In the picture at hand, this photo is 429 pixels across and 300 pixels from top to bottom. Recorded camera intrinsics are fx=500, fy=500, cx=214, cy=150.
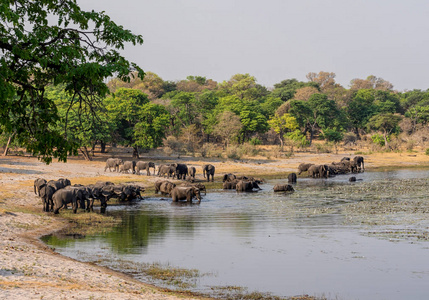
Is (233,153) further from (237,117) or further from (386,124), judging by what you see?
(386,124)

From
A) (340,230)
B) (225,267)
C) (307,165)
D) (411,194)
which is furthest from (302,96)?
(225,267)

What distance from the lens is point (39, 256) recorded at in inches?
591

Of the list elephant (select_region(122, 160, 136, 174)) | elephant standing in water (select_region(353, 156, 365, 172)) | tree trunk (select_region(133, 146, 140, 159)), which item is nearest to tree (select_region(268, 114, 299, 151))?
elephant standing in water (select_region(353, 156, 365, 172))

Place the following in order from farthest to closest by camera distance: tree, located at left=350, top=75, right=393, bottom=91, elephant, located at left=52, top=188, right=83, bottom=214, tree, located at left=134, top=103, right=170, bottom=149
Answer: tree, located at left=350, top=75, right=393, bottom=91 < tree, located at left=134, top=103, right=170, bottom=149 < elephant, located at left=52, top=188, right=83, bottom=214

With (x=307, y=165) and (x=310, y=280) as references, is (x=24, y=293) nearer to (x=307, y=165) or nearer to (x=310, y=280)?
(x=310, y=280)

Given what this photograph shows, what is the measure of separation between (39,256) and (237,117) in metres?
62.0

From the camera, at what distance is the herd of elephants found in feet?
A: 85.4

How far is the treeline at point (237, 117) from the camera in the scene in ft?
188

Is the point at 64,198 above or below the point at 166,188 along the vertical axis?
above

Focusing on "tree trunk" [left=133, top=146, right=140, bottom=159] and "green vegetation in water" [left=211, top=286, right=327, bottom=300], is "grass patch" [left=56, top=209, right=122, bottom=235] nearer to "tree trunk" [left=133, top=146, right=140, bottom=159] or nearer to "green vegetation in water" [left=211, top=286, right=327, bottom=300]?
"green vegetation in water" [left=211, top=286, right=327, bottom=300]

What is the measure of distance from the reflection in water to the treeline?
26106 millimetres

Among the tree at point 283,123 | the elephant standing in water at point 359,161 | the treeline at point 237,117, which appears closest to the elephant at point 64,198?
the treeline at point 237,117

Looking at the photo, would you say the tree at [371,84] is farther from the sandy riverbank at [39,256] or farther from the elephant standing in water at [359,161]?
the sandy riverbank at [39,256]

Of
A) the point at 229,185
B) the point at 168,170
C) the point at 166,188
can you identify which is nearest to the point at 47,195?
the point at 166,188
